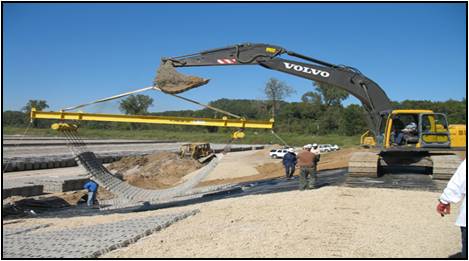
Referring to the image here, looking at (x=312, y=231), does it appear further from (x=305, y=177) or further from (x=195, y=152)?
(x=195, y=152)

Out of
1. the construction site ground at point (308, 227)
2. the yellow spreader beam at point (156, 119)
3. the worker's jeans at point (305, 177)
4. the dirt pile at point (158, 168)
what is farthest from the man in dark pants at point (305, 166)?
the dirt pile at point (158, 168)

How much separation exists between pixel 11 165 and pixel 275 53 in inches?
848

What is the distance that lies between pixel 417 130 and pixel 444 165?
126 centimetres

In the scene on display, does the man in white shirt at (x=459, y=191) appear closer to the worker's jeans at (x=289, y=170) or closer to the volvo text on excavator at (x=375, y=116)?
the volvo text on excavator at (x=375, y=116)

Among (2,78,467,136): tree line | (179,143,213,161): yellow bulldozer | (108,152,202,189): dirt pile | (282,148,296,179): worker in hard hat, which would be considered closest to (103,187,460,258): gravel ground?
(282,148,296,179): worker in hard hat

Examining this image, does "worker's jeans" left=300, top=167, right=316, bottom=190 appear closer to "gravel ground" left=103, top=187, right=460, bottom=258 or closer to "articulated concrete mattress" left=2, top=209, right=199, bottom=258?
"gravel ground" left=103, top=187, right=460, bottom=258

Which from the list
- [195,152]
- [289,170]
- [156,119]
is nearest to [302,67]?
[156,119]

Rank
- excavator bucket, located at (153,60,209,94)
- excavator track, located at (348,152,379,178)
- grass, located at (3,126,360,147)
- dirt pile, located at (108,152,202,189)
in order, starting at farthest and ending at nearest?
grass, located at (3,126,360,147)
dirt pile, located at (108,152,202,189)
excavator track, located at (348,152,379,178)
excavator bucket, located at (153,60,209,94)

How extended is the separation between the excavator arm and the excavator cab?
483mm

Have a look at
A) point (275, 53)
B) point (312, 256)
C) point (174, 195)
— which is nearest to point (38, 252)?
point (312, 256)

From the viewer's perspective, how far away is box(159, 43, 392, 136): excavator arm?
13492mm

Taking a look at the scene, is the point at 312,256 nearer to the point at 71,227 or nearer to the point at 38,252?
the point at 38,252

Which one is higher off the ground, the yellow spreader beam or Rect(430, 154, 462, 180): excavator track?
the yellow spreader beam

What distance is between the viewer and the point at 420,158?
1410cm
